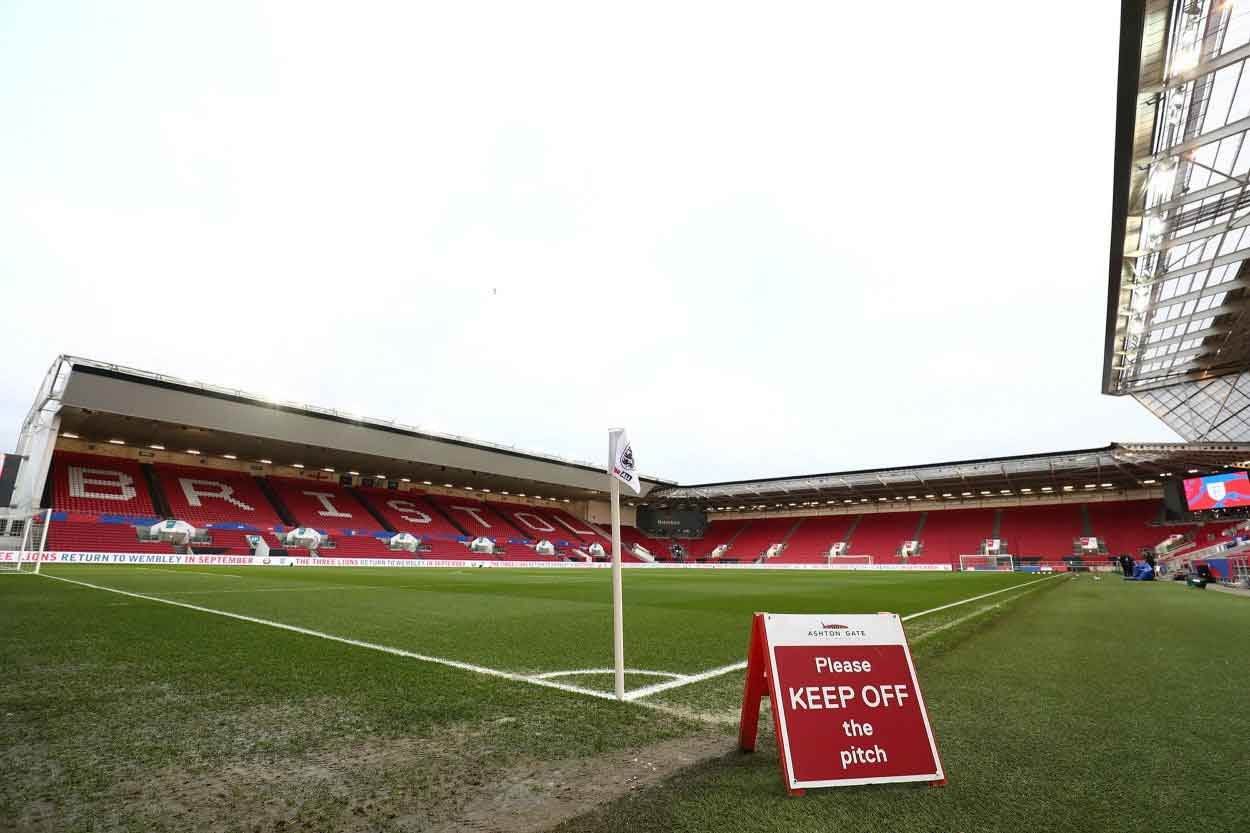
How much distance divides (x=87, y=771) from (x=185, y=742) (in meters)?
0.42

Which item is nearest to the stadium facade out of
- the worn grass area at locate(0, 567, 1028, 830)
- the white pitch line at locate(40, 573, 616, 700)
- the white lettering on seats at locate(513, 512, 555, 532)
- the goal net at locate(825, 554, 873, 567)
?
the white lettering on seats at locate(513, 512, 555, 532)

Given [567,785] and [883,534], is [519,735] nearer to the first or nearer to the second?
[567,785]

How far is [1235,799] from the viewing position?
235 centimetres

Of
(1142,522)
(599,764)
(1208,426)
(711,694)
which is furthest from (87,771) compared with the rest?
(1142,522)

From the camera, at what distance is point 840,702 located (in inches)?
102

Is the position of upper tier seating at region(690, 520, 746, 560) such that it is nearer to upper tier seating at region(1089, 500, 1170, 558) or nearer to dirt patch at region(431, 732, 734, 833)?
upper tier seating at region(1089, 500, 1170, 558)

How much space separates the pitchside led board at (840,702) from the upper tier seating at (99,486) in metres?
36.1

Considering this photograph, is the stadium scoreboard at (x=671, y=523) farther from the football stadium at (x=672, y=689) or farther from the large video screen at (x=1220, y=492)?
the football stadium at (x=672, y=689)

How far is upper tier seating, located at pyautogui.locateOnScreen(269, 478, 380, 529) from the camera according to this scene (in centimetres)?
3662

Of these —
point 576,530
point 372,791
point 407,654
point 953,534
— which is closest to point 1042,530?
point 953,534

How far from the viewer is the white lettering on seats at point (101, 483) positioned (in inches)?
1164

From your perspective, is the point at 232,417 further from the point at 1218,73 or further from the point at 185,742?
the point at 1218,73

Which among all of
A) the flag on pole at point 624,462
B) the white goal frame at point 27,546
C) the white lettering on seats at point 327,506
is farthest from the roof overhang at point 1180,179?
the white lettering on seats at point 327,506

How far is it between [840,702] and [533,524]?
49.2 m
